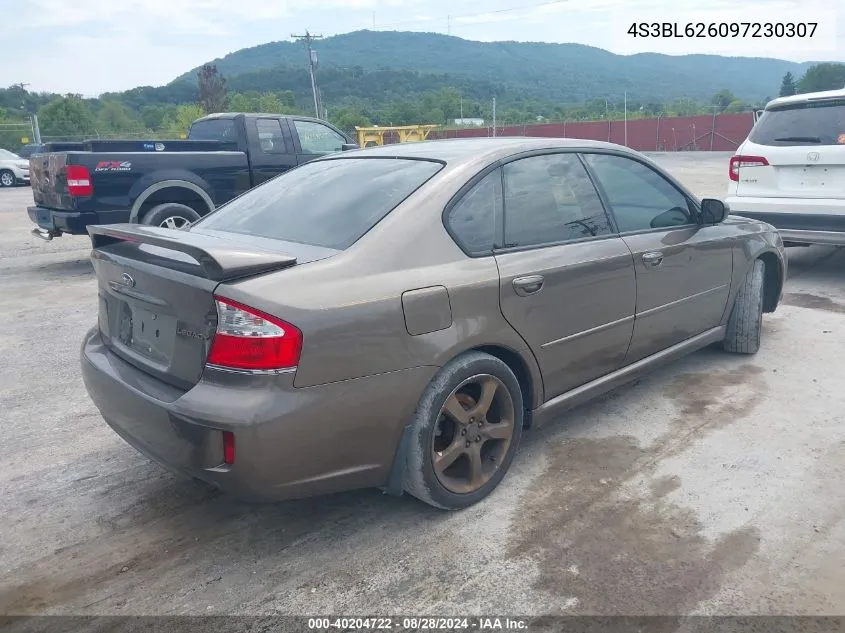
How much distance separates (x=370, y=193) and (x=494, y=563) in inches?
65.4

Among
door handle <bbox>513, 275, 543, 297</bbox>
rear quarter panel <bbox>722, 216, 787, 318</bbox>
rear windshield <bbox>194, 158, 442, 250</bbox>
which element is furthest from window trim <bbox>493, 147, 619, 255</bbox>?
rear quarter panel <bbox>722, 216, 787, 318</bbox>

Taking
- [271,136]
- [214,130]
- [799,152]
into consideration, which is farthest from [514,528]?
[214,130]

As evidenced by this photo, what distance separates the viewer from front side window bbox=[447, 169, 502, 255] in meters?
2.94

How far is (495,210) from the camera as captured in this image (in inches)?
123

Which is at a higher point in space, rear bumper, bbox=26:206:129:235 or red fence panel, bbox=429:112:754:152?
red fence panel, bbox=429:112:754:152

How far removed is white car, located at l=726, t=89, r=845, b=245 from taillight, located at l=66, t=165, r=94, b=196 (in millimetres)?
6767

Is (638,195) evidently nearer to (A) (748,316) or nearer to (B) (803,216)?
(A) (748,316)

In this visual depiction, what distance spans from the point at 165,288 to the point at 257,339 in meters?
0.52

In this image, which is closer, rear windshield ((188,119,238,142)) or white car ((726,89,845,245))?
white car ((726,89,845,245))

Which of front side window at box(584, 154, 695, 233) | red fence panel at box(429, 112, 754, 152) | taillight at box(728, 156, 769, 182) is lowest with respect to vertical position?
front side window at box(584, 154, 695, 233)

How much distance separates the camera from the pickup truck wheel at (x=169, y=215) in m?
7.73

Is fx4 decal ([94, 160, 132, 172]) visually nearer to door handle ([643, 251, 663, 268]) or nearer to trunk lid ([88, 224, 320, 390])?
trunk lid ([88, 224, 320, 390])

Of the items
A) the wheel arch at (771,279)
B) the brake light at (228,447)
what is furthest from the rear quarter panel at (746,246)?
the brake light at (228,447)

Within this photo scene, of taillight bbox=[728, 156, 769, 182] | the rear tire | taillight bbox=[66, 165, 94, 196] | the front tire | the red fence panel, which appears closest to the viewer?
the front tire
